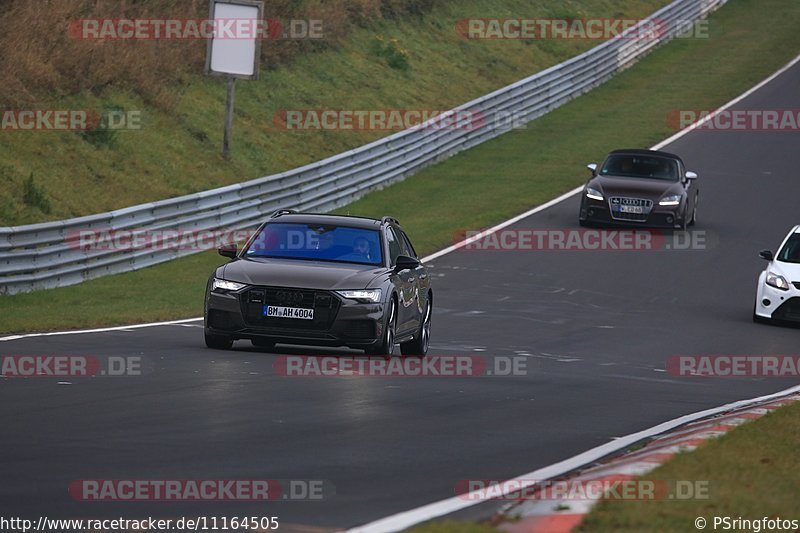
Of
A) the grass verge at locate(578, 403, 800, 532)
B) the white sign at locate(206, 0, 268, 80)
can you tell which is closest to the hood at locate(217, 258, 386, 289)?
the grass verge at locate(578, 403, 800, 532)

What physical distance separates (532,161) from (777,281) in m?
18.5

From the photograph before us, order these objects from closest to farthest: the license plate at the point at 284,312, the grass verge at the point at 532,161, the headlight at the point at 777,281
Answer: the license plate at the point at 284,312
the grass verge at the point at 532,161
the headlight at the point at 777,281

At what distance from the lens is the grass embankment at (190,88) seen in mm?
28578

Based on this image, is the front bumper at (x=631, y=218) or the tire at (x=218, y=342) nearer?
the tire at (x=218, y=342)

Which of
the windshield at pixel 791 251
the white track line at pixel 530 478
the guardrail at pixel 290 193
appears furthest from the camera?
the windshield at pixel 791 251

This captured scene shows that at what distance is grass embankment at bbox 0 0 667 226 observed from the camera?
28578mm

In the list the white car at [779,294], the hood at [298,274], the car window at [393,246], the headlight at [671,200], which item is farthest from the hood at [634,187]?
the hood at [298,274]

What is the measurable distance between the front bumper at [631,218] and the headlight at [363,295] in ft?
53.2

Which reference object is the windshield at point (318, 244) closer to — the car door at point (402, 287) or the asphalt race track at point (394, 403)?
the car door at point (402, 287)

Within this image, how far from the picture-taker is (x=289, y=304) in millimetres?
15195

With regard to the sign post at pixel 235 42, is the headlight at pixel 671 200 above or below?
below

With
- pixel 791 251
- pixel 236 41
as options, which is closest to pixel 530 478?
pixel 791 251

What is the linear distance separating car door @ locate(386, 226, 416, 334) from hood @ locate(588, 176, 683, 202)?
567 inches

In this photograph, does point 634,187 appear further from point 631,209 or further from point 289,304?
point 289,304
